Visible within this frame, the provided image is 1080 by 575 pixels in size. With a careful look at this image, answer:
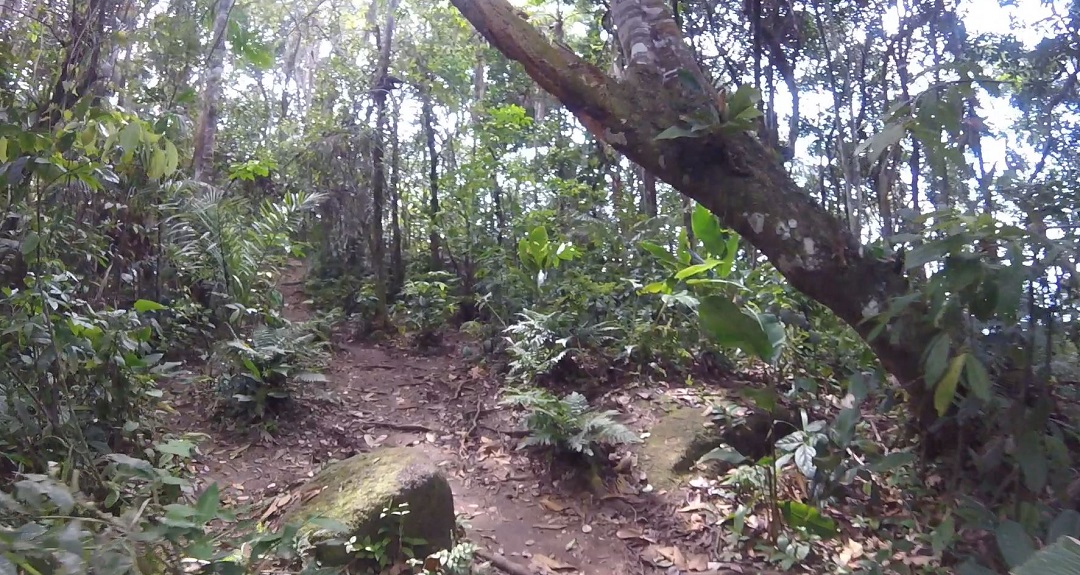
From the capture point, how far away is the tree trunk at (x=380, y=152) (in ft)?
25.0

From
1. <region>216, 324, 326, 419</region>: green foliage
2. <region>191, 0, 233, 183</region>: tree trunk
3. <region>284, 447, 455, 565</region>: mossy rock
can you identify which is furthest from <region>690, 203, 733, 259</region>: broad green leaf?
<region>191, 0, 233, 183</region>: tree trunk

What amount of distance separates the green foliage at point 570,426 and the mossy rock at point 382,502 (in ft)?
2.97

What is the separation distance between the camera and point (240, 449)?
453cm

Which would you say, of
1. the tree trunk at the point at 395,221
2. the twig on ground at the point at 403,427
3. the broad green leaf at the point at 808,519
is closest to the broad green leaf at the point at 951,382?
the broad green leaf at the point at 808,519

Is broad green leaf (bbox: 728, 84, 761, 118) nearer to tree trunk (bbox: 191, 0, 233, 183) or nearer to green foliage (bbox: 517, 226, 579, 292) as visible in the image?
green foliage (bbox: 517, 226, 579, 292)

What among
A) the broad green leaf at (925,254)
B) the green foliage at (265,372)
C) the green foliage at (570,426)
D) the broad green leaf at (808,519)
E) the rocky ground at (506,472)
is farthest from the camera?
the green foliage at (265,372)

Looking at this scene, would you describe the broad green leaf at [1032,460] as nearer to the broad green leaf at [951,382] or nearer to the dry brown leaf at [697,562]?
the broad green leaf at [951,382]

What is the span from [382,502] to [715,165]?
2239mm

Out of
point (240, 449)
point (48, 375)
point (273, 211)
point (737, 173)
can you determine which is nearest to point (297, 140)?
point (273, 211)

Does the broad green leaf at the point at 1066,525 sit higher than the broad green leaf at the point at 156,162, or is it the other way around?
the broad green leaf at the point at 156,162

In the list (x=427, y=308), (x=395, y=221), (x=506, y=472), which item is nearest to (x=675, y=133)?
(x=506, y=472)

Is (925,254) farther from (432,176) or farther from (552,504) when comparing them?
(432,176)

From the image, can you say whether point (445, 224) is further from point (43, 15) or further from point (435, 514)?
point (435, 514)

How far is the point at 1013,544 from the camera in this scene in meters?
2.00
